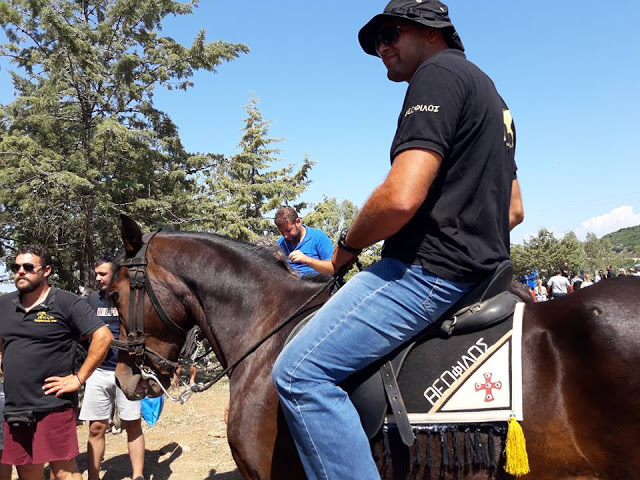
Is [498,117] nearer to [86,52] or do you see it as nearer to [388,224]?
[388,224]

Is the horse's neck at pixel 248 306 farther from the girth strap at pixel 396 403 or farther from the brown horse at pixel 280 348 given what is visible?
the girth strap at pixel 396 403

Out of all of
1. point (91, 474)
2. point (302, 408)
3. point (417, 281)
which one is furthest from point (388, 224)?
point (91, 474)

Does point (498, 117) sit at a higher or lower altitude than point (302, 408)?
higher

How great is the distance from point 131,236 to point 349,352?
175cm

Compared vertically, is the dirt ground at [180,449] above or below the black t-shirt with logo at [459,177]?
below

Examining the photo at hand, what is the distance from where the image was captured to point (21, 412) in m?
4.11

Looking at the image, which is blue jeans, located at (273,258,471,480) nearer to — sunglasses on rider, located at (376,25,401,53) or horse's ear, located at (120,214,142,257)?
sunglasses on rider, located at (376,25,401,53)

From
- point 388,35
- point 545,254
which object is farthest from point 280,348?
point 545,254

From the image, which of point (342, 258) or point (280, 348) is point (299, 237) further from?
point (342, 258)

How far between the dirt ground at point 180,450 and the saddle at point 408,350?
191 inches

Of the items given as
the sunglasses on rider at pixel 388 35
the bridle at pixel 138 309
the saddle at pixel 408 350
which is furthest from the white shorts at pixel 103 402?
the sunglasses on rider at pixel 388 35

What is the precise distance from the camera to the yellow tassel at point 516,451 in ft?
6.49

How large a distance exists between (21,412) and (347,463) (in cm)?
338

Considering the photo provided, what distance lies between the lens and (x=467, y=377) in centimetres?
213
